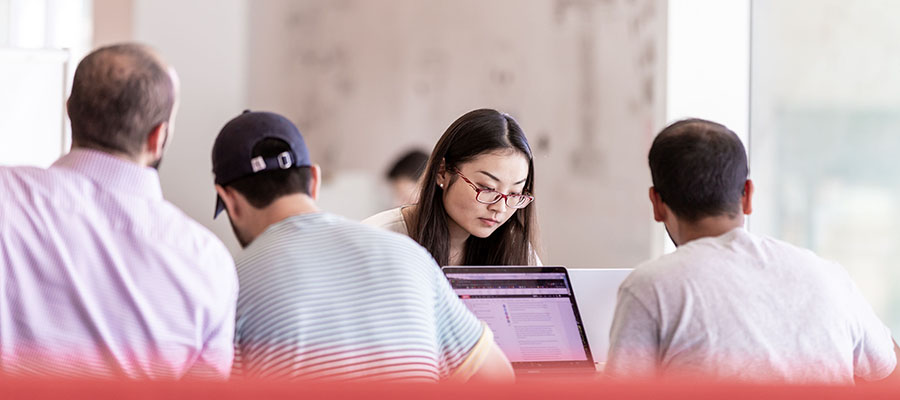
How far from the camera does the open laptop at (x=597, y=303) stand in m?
1.99

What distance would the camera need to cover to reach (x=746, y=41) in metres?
4.09

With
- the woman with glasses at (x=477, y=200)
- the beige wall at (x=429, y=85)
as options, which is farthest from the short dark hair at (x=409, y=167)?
the woman with glasses at (x=477, y=200)

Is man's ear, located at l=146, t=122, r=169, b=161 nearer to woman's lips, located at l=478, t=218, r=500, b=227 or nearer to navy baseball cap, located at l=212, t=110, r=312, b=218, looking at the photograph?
navy baseball cap, located at l=212, t=110, r=312, b=218

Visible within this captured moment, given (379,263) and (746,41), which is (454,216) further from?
(746,41)

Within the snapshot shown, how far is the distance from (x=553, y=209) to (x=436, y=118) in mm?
716

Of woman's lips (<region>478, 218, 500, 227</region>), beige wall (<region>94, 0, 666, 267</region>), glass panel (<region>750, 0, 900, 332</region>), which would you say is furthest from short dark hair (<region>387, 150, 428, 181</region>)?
woman's lips (<region>478, 218, 500, 227</region>)

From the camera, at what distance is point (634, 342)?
1.39 meters

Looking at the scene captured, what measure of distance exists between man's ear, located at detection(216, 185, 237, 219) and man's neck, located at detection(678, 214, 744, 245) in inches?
28.5

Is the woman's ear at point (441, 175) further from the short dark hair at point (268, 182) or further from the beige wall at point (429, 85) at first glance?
the beige wall at point (429, 85)

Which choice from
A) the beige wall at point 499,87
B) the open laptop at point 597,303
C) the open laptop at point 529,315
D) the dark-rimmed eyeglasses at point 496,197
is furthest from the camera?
the beige wall at point 499,87

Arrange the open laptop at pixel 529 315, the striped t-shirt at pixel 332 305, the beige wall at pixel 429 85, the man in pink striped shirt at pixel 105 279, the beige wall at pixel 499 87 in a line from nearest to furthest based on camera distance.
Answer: the man in pink striped shirt at pixel 105 279
the striped t-shirt at pixel 332 305
the open laptop at pixel 529 315
the beige wall at pixel 429 85
the beige wall at pixel 499 87

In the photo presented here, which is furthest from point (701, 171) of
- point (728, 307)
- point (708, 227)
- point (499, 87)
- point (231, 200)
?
point (499, 87)

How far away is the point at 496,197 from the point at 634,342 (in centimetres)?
87

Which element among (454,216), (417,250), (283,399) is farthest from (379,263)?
(454,216)
